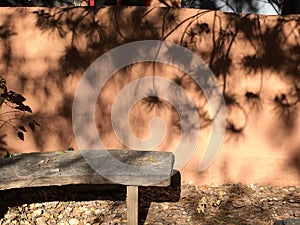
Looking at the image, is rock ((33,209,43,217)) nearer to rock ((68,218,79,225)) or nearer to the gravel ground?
the gravel ground

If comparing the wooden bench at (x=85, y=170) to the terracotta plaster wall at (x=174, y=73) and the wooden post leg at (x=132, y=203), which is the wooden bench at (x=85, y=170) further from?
the terracotta plaster wall at (x=174, y=73)

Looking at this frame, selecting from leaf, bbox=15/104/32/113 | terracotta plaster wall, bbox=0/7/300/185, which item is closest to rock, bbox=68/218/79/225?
terracotta plaster wall, bbox=0/7/300/185

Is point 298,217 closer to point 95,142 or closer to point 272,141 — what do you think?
point 272,141

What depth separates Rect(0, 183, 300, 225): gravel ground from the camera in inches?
145

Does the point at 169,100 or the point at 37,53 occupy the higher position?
the point at 37,53

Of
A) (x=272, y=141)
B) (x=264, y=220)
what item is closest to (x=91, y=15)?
Result: (x=272, y=141)

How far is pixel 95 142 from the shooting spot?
14.0 feet

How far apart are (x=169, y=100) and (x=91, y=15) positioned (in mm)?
1219

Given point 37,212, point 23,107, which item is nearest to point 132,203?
point 37,212

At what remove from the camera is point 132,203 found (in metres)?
3.31

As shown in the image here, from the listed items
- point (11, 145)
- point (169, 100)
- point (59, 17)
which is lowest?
point (11, 145)

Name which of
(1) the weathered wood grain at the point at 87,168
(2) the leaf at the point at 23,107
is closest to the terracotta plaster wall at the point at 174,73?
(2) the leaf at the point at 23,107

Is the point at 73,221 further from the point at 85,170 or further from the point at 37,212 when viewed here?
the point at 85,170

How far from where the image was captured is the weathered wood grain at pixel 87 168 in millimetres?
3137
